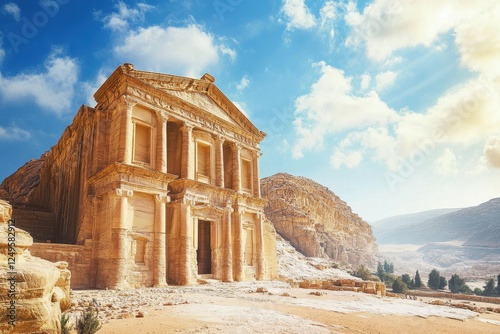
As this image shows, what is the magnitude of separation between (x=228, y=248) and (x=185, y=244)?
3.69 m

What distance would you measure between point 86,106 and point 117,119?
3.87m

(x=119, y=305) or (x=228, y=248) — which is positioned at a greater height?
(x=228, y=248)

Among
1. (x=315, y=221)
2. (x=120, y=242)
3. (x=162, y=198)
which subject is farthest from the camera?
(x=315, y=221)

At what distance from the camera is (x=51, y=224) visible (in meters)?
23.1

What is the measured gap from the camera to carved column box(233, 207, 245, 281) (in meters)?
22.5

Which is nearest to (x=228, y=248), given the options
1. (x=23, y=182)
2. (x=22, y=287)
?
(x=22, y=287)

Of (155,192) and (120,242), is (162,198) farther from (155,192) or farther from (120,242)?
(120,242)

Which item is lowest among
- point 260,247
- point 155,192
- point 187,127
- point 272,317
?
point 272,317

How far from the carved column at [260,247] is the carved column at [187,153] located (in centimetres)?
674

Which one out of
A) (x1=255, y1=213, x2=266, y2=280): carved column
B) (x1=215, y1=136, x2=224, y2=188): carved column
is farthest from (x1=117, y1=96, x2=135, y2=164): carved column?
(x1=255, y1=213, x2=266, y2=280): carved column

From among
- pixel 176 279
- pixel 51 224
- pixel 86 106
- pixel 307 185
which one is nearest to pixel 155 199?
pixel 176 279

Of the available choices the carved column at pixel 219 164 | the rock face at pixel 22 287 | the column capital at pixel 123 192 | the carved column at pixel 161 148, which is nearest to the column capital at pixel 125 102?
the carved column at pixel 161 148

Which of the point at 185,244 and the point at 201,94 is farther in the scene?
the point at 201,94

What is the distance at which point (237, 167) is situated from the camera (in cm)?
2498
